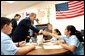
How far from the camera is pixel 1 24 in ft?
5.03

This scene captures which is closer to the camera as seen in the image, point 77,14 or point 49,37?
point 49,37

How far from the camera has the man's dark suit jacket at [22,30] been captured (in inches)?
98.1

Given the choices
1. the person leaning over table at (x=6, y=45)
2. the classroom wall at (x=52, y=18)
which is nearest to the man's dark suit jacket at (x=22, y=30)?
the classroom wall at (x=52, y=18)

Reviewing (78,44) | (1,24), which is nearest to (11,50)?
(1,24)

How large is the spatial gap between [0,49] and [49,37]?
4.90ft

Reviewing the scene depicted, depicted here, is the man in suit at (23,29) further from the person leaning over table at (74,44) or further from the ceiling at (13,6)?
the ceiling at (13,6)

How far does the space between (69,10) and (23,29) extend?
3.53 feet

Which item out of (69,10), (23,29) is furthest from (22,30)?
(69,10)

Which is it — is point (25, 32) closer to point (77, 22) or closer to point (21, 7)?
point (77, 22)

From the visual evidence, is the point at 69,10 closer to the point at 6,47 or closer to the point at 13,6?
the point at 13,6

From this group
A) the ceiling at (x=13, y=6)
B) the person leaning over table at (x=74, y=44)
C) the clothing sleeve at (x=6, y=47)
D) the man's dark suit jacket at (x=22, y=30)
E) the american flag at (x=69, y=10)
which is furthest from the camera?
the ceiling at (x=13, y=6)

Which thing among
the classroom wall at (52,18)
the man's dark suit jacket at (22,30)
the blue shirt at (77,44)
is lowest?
the blue shirt at (77,44)

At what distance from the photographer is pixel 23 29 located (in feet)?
8.58

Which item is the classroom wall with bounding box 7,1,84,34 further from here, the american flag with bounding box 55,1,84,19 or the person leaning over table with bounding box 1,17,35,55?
the person leaning over table with bounding box 1,17,35,55
